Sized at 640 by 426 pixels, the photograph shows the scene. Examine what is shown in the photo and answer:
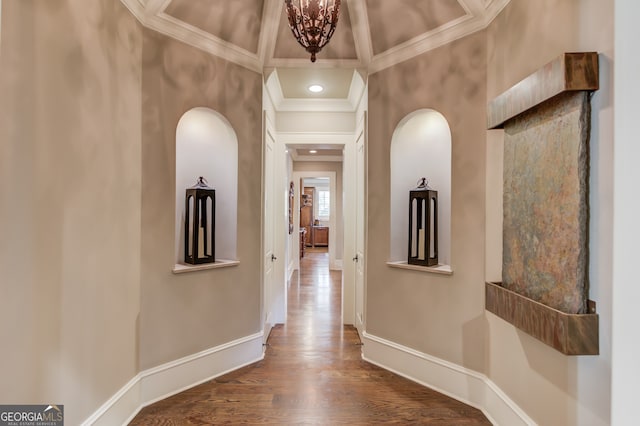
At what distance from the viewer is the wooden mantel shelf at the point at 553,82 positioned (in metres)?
1.49

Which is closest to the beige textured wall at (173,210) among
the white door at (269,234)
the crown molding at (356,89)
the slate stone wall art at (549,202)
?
the white door at (269,234)

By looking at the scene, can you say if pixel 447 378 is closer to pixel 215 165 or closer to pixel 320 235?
pixel 215 165

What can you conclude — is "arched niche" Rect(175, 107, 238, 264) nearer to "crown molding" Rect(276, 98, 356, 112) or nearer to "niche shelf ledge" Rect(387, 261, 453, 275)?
"crown molding" Rect(276, 98, 356, 112)

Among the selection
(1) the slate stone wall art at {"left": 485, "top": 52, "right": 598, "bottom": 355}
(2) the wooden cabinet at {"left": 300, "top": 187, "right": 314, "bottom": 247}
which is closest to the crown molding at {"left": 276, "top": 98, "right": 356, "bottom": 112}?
(1) the slate stone wall art at {"left": 485, "top": 52, "right": 598, "bottom": 355}

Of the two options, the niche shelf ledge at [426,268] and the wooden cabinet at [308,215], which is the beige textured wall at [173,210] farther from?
the wooden cabinet at [308,215]

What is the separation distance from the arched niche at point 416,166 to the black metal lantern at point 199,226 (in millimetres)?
1589

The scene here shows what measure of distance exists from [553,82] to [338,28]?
206 cm

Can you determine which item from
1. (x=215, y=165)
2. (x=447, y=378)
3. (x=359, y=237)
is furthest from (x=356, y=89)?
(x=447, y=378)

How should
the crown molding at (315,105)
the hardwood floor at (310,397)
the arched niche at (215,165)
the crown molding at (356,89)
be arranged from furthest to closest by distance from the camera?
the crown molding at (315,105) < the crown molding at (356,89) < the arched niche at (215,165) < the hardwood floor at (310,397)

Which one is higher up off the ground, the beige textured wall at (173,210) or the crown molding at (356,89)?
the crown molding at (356,89)

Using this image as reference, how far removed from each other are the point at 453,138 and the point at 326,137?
193cm

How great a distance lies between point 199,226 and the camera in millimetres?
2906

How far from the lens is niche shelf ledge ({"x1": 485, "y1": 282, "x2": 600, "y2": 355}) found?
150cm

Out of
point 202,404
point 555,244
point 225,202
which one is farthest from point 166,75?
point 555,244
